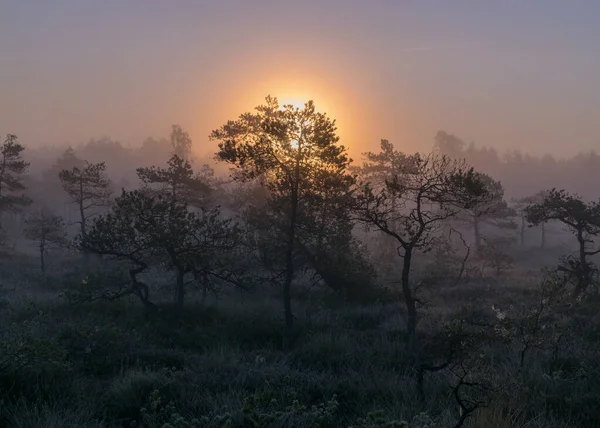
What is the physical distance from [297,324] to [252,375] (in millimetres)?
5684

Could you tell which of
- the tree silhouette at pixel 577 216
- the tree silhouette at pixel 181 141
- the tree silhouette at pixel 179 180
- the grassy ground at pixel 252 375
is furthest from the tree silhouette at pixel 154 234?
the tree silhouette at pixel 181 141

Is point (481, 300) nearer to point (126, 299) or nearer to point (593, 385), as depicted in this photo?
point (593, 385)

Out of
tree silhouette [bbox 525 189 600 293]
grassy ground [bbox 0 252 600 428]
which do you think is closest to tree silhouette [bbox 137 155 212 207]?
grassy ground [bbox 0 252 600 428]

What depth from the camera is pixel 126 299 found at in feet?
52.7

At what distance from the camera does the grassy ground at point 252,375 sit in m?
5.84

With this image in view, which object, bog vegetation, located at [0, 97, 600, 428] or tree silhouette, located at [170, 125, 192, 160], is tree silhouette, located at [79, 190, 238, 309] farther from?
tree silhouette, located at [170, 125, 192, 160]

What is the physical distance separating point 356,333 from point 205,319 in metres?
4.50

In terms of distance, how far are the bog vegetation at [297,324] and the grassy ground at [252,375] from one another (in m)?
0.04

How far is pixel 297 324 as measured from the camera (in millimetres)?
13586

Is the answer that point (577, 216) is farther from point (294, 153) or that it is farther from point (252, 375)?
point (252, 375)

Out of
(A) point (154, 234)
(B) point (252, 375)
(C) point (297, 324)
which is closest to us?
(B) point (252, 375)

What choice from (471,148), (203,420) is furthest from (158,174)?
(471,148)

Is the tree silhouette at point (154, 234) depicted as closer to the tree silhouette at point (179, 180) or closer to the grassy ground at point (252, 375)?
the grassy ground at point (252, 375)

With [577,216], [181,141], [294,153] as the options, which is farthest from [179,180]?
[181,141]
